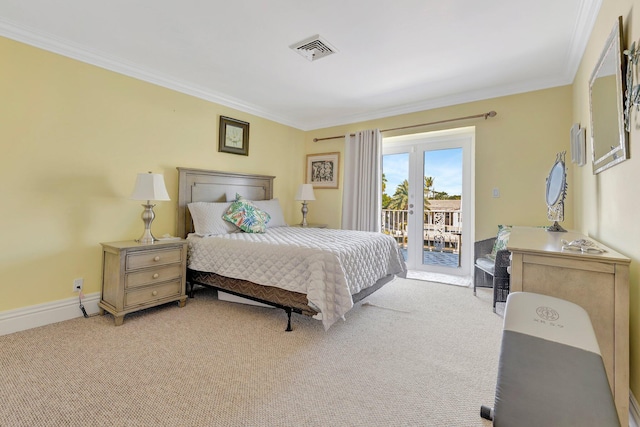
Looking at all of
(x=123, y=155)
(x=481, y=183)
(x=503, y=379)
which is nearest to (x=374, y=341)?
(x=503, y=379)

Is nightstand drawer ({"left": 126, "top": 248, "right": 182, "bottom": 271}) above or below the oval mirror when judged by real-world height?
below

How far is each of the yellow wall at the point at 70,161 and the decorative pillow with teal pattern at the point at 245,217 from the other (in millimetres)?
684

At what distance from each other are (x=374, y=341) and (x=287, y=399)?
35.4 inches

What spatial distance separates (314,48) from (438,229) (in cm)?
298

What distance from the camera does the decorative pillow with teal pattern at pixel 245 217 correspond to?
3.36 meters

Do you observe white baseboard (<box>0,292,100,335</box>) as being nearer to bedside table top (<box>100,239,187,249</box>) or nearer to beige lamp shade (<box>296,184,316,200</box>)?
bedside table top (<box>100,239,187,249</box>)

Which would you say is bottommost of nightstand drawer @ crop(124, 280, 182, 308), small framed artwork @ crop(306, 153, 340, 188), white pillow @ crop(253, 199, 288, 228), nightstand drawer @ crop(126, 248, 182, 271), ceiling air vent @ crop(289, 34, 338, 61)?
nightstand drawer @ crop(124, 280, 182, 308)

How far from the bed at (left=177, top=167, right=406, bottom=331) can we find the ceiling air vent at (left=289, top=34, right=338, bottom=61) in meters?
1.75

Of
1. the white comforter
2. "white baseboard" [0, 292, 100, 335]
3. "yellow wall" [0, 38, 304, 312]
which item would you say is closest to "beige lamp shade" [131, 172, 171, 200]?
"yellow wall" [0, 38, 304, 312]

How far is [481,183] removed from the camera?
3561 millimetres

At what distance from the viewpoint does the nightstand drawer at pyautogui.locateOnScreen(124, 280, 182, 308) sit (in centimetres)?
252

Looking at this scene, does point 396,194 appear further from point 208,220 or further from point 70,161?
point 70,161

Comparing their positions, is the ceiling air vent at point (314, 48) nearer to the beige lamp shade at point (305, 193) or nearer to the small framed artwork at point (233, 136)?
the small framed artwork at point (233, 136)

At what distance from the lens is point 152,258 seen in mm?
2672
